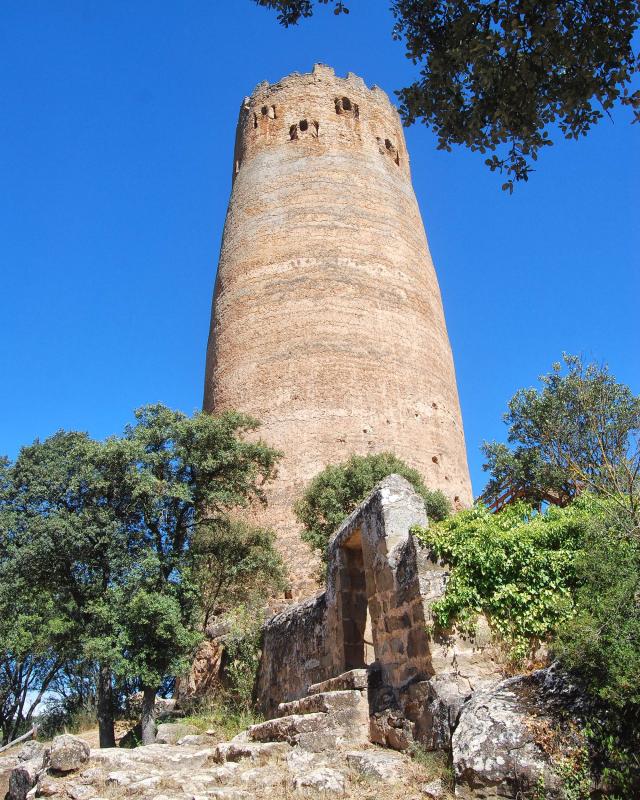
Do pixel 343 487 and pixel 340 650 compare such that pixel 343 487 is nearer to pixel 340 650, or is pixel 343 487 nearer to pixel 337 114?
pixel 340 650

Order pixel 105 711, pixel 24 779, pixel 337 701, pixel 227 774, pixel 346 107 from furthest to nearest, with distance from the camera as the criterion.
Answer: pixel 346 107 < pixel 105 711 < pixel 24 779 < pixel 337 701 < pixel 227 774

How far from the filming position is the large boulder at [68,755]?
6.73 m

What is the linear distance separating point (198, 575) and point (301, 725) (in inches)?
240

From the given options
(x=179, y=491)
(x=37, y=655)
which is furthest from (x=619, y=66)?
(x=37, y=655)

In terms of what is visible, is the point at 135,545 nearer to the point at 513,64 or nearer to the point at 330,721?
the point at 330,721

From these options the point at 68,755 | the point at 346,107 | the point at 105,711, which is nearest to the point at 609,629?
the point at 68,755

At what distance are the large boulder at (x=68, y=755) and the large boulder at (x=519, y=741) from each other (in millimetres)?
3980

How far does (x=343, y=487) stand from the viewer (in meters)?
15.5

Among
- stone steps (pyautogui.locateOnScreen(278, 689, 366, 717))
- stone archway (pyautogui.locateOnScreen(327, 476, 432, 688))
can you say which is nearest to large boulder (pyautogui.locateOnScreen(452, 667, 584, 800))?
stone archway (pyautogui.locateOnScreen(327, 476, 432, 688))

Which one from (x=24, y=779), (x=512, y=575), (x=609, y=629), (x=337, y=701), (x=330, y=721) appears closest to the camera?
(x=609, y=629)

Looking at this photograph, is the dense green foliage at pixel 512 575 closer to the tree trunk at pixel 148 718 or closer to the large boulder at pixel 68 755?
the large boulder at pixel 68 755

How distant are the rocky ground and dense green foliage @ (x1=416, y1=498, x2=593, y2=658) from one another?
4.33 feet

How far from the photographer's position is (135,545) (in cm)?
1170

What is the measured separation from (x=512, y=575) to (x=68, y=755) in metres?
4.55
